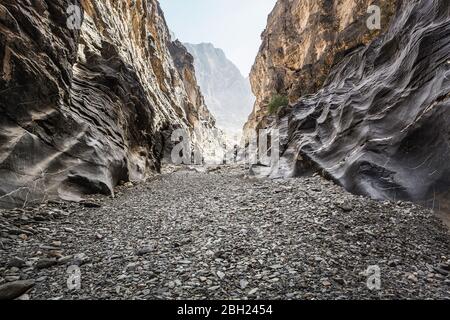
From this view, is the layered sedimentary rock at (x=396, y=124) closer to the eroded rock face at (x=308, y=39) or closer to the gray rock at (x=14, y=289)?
the gray rock at (x=14, y=289)

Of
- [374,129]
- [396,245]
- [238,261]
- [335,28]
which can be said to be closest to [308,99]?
[374,129]

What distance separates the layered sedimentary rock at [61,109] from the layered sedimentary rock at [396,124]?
1278cm

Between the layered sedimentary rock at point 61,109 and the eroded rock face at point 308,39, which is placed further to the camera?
the eroded rock face at point 308,39

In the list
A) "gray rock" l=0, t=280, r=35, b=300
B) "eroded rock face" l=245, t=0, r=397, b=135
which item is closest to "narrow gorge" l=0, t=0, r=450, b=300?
"gray rock" l=0, t=280, r=35, b=300

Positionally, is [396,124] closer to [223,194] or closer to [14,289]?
[223,194]

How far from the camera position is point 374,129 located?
12.8 metres

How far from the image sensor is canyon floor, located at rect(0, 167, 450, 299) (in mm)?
4887

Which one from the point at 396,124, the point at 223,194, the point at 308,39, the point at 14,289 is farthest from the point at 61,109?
the point at 308,39

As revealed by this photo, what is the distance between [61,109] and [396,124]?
16930 mm

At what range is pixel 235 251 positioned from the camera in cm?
656

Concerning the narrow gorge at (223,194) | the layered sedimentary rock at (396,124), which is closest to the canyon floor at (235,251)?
the narrow gorge at (223,194)

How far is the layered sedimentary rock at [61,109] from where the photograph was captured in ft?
32.1
